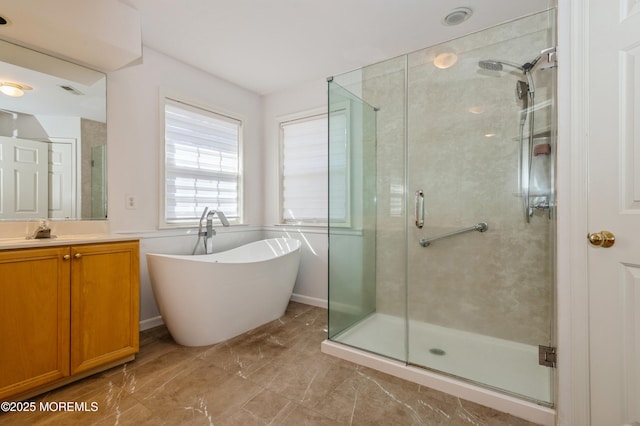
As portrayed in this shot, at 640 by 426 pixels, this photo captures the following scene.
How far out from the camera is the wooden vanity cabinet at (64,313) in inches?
56.2

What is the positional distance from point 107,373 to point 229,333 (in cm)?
77

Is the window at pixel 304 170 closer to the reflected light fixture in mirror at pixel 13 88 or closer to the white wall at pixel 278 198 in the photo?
the white wall at pixel 278 198

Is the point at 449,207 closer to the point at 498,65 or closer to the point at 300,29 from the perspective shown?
the point at 498,65

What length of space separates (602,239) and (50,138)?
3130 millimetres

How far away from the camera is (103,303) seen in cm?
174

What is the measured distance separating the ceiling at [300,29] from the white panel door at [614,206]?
1.06m

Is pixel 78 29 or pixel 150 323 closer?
pixel 78 29

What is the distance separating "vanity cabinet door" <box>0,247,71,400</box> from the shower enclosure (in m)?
1.65

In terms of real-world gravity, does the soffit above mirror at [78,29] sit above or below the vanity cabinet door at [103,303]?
above

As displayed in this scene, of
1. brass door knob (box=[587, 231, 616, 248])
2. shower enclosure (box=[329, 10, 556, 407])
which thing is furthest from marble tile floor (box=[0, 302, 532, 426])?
brass door knob (box=[587, 231, 616, 248])

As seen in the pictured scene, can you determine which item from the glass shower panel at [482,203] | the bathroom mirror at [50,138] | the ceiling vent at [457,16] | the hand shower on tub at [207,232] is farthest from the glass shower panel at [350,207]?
the bathroom mirror at [50,138]

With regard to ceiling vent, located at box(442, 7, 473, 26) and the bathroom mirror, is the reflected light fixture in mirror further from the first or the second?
ceiling vent, located at box(442, 7, 473, 26)

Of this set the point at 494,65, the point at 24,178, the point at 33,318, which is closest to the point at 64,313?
the point at 33,318

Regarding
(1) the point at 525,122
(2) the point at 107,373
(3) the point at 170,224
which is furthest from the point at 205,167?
(1) the point at 525,122
